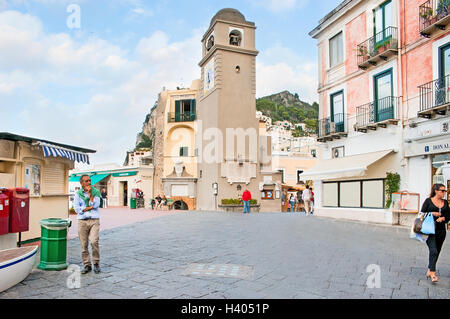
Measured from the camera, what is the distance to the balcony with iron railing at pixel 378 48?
1575 centimetres

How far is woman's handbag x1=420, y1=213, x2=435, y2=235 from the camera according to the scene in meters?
6.31

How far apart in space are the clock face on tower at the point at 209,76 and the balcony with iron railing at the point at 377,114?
52.9ft

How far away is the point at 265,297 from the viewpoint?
5.30 meters

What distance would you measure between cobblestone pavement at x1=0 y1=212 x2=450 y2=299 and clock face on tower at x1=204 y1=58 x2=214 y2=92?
21.3 metres

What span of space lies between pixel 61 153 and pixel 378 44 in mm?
13734

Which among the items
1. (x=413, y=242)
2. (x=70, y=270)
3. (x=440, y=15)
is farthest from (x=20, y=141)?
(x=440, y=15)

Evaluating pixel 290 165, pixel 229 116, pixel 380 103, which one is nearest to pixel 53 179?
pixel 380 103

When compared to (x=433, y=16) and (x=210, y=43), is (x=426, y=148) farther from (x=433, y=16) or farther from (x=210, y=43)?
(x=210, y=43)

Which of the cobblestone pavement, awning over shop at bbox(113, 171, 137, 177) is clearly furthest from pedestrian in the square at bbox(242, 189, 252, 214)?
awning over shop at bbox(113, 171, 137, 177)

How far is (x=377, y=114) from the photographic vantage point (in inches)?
653

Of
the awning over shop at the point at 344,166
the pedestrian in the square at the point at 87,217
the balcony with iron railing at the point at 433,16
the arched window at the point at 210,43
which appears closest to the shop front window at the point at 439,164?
the awning over shop at the point at 344,166

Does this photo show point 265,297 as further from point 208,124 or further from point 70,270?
point 208,124

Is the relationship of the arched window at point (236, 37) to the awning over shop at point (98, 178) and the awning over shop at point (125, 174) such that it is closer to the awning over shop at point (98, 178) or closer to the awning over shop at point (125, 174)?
the awning over shop at point (125, 174)

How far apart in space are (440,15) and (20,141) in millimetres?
14114
